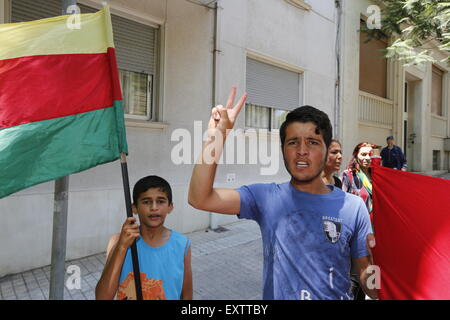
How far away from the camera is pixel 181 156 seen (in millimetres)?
5348

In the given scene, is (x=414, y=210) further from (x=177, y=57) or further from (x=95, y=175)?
(x=177, y=57)

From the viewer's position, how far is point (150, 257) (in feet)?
5.58

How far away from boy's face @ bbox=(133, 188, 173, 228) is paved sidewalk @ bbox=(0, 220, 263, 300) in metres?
1.86

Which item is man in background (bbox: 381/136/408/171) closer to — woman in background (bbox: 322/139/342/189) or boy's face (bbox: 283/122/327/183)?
woman in background (bbox: 322/139/342/189)

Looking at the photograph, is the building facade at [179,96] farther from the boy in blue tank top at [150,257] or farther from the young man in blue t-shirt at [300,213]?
the young man in blue t-shirt at [300,213]

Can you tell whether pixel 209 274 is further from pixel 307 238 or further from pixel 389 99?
pixel 389 99

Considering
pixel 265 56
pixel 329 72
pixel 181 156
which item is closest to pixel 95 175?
pixel 181 156

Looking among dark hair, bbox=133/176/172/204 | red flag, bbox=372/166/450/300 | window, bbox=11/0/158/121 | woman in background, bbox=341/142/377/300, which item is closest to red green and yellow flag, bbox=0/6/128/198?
dark hair, bbox=133/176/172/204

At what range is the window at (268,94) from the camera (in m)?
6.68

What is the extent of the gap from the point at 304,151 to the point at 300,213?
308 millimetres

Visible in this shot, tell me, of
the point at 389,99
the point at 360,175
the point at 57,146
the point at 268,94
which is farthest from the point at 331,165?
the point at 389,99

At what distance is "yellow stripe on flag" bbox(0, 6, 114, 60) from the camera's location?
168cm

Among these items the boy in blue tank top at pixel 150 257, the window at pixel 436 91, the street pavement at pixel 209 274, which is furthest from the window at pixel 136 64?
the window at pixel 436 91

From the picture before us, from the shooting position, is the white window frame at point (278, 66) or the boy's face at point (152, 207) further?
the white window frame at point (278, 66)
